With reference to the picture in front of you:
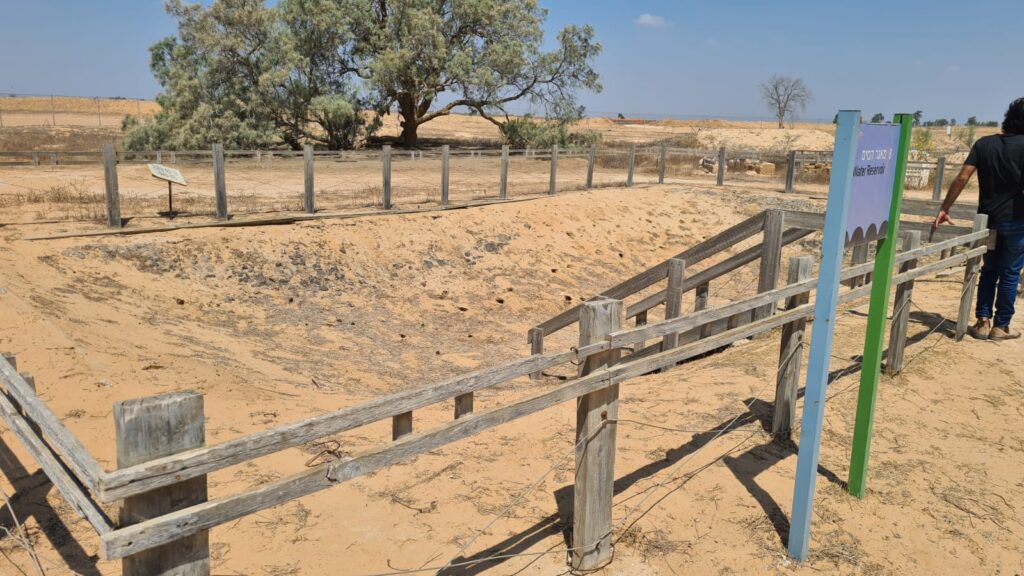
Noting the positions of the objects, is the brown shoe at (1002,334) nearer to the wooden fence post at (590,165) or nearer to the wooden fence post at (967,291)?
the wooden fence post at (967,291)

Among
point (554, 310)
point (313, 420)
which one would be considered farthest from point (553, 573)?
point (554, 310)

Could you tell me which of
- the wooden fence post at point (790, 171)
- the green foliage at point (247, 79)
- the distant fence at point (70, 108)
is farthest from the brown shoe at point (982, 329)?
the distant fence at point (70, 108)

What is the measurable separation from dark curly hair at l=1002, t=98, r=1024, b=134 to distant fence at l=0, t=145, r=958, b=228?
10187 millimetres

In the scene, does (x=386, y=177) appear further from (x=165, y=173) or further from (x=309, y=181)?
(x=165, y=173)

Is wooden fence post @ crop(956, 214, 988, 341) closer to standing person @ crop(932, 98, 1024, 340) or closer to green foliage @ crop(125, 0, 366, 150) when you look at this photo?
standing person @ crop(932, 98, 1024, 340)

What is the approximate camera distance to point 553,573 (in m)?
3.68

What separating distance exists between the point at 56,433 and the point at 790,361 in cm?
419

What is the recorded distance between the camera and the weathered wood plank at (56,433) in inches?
85.3

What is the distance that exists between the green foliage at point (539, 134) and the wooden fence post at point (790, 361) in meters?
24.4

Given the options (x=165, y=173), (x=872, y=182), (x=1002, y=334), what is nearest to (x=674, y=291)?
(x=1002, y=334)

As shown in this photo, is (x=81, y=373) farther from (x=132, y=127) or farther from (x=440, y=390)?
(x=132, y=127)

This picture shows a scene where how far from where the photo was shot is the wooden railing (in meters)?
2.04

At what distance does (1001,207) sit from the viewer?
21.9 ft

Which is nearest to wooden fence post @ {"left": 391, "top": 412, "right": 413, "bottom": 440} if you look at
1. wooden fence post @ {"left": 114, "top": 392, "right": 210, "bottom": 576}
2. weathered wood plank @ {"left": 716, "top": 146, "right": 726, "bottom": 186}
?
wooden fence post @ {"left": 114, "top": 392, "right": 210, "bottom": 576}
